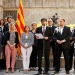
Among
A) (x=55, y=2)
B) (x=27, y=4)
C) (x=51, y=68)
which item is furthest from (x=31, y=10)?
(x=51, y=68)

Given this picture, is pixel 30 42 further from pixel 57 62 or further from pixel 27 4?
pixel 27 4

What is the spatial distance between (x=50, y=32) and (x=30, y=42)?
66 cm

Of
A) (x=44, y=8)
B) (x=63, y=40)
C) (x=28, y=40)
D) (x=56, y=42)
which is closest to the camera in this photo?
(x=63, y=40)

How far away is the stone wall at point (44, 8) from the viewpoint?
16406 millimetres

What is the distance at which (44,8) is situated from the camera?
16.5 metres

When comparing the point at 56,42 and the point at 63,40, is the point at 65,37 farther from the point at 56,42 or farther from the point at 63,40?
the point at 56,42

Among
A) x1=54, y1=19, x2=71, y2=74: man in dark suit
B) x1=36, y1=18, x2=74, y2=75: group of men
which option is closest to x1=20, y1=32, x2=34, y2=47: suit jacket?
x1=36, y1=18, x2=74, y2=75: group of men

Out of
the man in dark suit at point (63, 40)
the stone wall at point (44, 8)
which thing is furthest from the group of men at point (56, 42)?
the stone wall at point (44, 8)

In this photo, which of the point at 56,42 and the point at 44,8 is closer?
the point at 56,42

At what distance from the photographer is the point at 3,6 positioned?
645 inches

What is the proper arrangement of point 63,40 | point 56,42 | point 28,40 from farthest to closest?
point 28,40
point 56,42
point 63,40

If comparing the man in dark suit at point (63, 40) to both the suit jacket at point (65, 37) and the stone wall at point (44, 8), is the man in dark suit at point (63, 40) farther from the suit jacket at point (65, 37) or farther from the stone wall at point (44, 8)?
the stone wall at point (44, 8)

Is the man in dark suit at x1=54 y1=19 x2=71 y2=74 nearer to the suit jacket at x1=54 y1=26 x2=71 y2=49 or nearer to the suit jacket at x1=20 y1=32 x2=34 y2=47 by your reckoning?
the suit jacket at x1=54 y1=26 x2=71 y2=49

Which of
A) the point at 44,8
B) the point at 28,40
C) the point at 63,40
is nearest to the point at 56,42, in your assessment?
the point at 63,40
